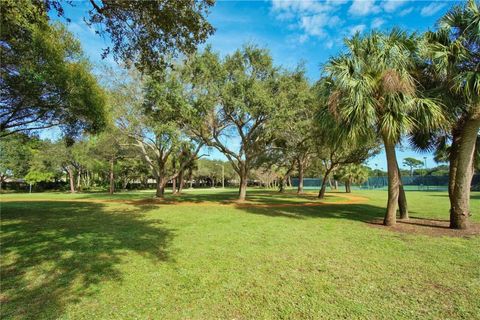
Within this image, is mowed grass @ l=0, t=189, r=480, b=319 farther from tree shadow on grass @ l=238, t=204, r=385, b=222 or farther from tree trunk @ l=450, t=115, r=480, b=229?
tree shadow on grass @ l=238, t=204, r=385, b=222

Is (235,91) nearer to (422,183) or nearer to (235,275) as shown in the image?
(235,275)

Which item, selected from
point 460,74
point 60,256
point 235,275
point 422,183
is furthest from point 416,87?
point 422,183

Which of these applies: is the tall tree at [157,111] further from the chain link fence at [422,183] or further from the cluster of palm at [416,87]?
the chain link fence at [422,183]

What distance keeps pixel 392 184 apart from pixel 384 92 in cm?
320

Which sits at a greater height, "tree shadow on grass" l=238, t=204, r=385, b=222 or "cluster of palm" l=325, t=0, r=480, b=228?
"cluster of palm" l=325, t=0, r=480, b=228

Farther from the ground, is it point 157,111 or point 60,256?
point 157,111

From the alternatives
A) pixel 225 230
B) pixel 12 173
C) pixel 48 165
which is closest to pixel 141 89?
pixel 225 230

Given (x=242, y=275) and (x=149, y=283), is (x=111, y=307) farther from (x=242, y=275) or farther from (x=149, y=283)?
(x=242, y=275)

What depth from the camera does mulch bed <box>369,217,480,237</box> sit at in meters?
7.78

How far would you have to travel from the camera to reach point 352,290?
13.1ft

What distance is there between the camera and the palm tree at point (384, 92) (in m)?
8.38

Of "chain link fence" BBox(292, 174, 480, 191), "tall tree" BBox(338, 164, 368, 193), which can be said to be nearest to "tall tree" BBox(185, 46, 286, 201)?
"tall tree" BBox(338, 164, 368, 193)

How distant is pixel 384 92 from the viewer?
8.57 m

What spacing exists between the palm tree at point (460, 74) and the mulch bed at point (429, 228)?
0.41 meters
